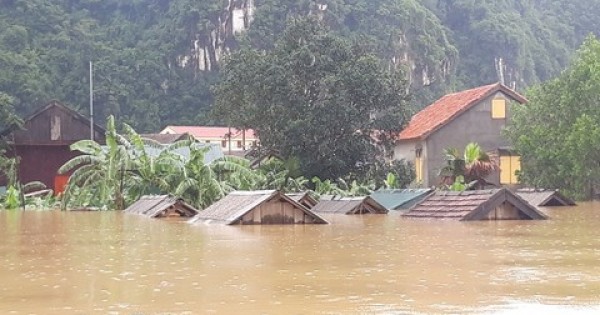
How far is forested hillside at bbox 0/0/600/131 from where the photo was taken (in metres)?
75.5

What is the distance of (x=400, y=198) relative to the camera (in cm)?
2888

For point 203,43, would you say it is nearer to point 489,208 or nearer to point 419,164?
point 419,164

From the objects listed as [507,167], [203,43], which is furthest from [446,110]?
[203,43]

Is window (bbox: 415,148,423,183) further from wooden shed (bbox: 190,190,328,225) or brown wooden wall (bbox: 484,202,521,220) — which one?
wooden shed (bbox: 190,190,328,225)

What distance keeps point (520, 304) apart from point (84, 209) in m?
24.3

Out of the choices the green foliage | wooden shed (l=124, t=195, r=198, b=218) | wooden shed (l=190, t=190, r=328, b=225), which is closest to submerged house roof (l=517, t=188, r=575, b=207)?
wooden shed (l=124, t=195, r=198, b=218)

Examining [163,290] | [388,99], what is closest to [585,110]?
[388,99]

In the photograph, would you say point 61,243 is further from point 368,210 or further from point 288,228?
point 368,210

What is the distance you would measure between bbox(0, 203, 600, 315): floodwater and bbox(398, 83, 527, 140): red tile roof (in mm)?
28953

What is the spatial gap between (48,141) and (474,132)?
1998cm

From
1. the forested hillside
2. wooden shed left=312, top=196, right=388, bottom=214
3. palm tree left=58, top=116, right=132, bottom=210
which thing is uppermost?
Answer: the forested hillside

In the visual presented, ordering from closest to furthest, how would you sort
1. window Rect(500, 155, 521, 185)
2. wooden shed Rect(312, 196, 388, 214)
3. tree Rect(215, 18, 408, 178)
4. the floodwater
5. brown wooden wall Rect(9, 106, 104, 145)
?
1. the floodwater
2. wooden shed Rect(312, 196, 388, 214)
3. tree Rect(215, 18, 408, 178)
4. window Rect(500, 155, 521, 185)
5. brown wooden wall Rect(9, 106, 104, 145)

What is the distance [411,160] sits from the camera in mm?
46531

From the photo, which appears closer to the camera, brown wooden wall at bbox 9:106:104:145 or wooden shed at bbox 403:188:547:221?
wooden shed at bbox 403:188:547:221
